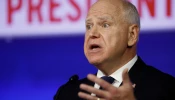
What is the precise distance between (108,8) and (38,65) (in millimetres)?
726

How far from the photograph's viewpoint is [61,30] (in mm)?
2361

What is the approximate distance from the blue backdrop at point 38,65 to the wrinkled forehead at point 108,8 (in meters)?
0.50

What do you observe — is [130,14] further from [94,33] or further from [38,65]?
[38,65]

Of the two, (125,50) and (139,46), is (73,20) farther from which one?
(125,50)

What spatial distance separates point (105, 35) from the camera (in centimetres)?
178

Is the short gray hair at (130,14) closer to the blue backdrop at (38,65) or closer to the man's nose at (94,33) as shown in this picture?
the man's nose at (94,33)

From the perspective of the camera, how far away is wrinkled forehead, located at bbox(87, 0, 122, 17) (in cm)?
181

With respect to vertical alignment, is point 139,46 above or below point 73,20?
below

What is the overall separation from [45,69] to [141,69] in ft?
2.41

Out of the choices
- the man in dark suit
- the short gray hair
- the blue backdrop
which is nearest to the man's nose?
the man in dark suit

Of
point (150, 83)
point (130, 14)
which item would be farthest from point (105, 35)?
point (150, 83)

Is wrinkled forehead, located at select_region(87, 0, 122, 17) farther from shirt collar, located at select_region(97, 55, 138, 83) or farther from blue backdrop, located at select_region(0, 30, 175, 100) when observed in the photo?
blue backdrop, located at select_region(0, 30, 175, 100)

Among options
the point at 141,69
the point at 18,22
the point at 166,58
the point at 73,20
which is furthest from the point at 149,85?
the point at 18,22

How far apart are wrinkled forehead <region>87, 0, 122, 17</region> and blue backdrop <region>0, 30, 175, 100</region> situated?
19.5 inches
